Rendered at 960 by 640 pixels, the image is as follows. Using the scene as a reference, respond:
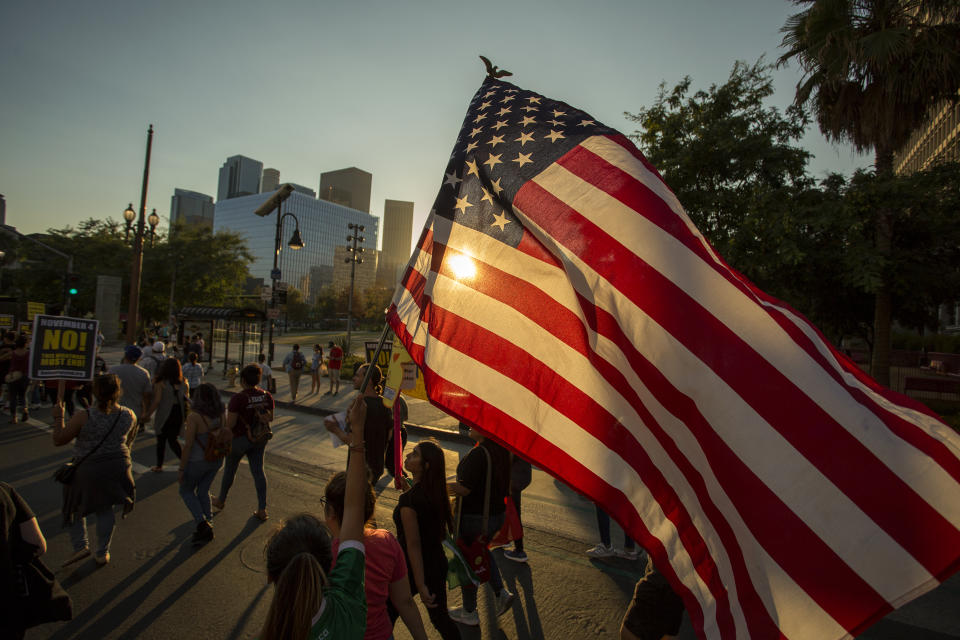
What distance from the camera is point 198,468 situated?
5.48m

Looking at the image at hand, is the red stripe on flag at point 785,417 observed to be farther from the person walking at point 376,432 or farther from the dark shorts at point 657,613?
the person walking at point 376,432

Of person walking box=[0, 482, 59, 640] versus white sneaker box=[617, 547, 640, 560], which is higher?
person walking box=[0, 482, 59, 640]

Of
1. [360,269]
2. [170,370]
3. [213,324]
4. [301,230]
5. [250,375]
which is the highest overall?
[301,230]

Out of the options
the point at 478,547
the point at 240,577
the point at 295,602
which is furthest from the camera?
the point at 240,577

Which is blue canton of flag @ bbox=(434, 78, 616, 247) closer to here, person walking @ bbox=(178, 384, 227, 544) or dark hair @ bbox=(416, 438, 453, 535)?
dark hair @ bbox=(416, 438, 453, 535)

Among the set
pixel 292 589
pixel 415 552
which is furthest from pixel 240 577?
pixel 292 589

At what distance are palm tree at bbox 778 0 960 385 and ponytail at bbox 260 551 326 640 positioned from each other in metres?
12.9

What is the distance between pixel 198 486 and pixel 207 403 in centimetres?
89

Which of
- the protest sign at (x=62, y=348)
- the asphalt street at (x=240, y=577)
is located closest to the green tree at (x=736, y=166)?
the asphalt street at (x=240, y=577)

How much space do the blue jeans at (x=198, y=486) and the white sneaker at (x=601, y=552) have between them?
13.3 ft

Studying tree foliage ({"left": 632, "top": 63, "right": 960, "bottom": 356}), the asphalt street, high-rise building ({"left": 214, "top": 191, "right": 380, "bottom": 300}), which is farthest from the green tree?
high-rise building ({"left": 214, "top": 191, "right": 380, "bottom": 300})

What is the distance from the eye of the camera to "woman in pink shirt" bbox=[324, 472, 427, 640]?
2576 millimetres

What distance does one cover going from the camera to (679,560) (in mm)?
2086

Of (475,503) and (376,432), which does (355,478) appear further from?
(376,432)
